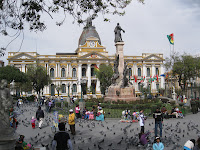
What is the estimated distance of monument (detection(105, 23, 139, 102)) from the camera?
20.9 meters

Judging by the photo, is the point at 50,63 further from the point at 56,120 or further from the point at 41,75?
the point at 56,120

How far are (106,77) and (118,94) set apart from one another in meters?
20.8

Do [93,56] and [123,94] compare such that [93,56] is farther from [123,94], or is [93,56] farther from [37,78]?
[123,94]

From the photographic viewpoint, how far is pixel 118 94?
20.9 meters

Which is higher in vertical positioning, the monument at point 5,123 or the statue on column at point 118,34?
the statue on column at point 118,34

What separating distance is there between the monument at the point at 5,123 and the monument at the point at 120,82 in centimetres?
1539

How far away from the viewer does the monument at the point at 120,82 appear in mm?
20938

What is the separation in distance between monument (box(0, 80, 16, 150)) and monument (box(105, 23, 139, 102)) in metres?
15.4

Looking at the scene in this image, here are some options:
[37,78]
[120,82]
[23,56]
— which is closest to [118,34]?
[120,82]

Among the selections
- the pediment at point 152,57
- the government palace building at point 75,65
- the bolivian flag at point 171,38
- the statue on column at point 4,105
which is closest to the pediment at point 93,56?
the government palace building at point 75,65

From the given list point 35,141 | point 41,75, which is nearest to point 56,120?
point 35,141

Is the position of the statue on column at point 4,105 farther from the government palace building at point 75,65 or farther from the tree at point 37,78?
the government palace building at point 75,65

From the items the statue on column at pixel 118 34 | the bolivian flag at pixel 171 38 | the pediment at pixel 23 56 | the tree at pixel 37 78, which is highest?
the bolivian flag at pixel 171 38

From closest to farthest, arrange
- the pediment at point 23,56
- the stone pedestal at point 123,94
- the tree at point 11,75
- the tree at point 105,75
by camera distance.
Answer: the stone pedestal at point 123,94 < the tree at point 11,75 < the tree at point 105,75 < the pediment at point 23,56
